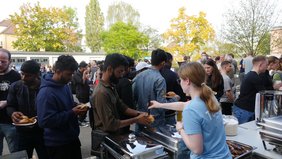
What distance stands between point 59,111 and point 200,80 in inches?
50.4

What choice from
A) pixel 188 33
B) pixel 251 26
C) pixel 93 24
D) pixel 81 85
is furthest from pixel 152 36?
pixel 81 85

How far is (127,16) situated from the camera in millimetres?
40531

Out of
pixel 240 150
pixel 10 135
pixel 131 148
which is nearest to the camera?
pixel 131 148

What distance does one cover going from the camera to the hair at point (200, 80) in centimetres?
135

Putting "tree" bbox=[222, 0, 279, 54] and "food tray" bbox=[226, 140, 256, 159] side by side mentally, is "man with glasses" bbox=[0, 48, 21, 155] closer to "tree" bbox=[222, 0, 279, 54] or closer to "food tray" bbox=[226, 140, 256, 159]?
"food tray" bbox=[226, 140, 256, 159]

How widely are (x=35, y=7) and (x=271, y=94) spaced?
27.7 metres

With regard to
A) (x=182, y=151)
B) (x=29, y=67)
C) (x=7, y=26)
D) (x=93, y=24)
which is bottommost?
(x=182, y=151)

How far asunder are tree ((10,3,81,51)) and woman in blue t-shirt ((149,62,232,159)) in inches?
1065

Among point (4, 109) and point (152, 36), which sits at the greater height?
point (152, 36)

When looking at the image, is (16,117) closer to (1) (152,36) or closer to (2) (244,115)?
(2) (244,115)

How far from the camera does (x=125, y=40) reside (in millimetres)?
28984

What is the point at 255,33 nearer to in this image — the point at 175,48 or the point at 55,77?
the point at 175,48

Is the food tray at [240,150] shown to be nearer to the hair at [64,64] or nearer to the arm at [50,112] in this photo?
the arm at [50,112]

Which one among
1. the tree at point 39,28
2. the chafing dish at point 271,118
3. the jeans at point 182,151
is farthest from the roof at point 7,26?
the chafing dish at point 271,118
